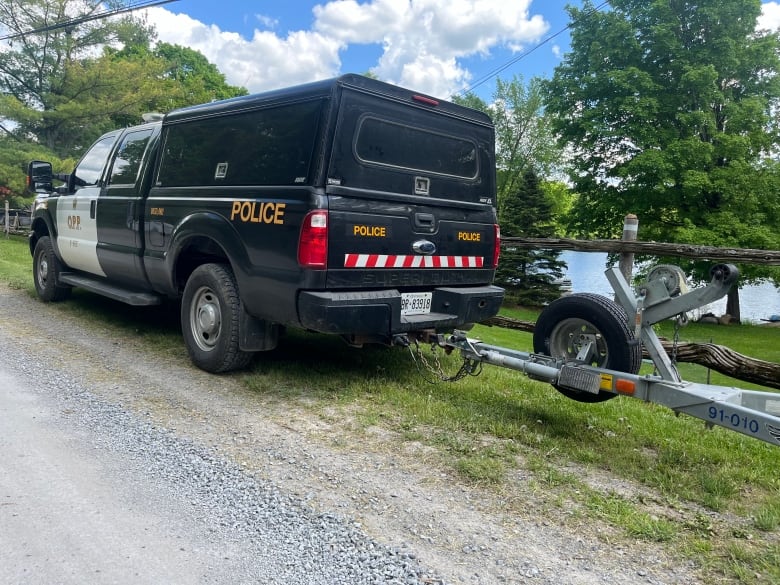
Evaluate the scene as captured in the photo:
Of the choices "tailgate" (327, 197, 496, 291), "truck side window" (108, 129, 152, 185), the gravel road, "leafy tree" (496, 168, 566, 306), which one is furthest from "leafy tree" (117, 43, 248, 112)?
the gravel road

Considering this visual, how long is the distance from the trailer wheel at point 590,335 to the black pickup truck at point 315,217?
1024 millimetres

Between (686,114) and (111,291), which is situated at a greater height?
(686,114)

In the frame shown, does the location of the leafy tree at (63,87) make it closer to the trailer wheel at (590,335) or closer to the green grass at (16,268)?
the green grass at (16,268)

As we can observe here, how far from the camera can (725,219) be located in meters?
18.1

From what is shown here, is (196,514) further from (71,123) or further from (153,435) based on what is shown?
(71,123)

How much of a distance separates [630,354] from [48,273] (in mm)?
7588

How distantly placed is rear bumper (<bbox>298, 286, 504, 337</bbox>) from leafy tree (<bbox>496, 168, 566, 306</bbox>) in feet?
45.0

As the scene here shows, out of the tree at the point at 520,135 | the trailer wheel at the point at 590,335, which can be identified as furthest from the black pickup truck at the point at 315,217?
the tree at the point at 520,135

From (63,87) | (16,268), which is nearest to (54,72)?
(63,87)

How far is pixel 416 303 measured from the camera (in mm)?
4887

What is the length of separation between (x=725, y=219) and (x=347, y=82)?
1735 cm

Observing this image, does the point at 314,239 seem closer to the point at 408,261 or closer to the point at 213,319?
the point at 408,261

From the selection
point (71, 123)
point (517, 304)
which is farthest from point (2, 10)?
point (517, 304)

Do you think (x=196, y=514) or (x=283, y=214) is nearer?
(x=196, y=514)
